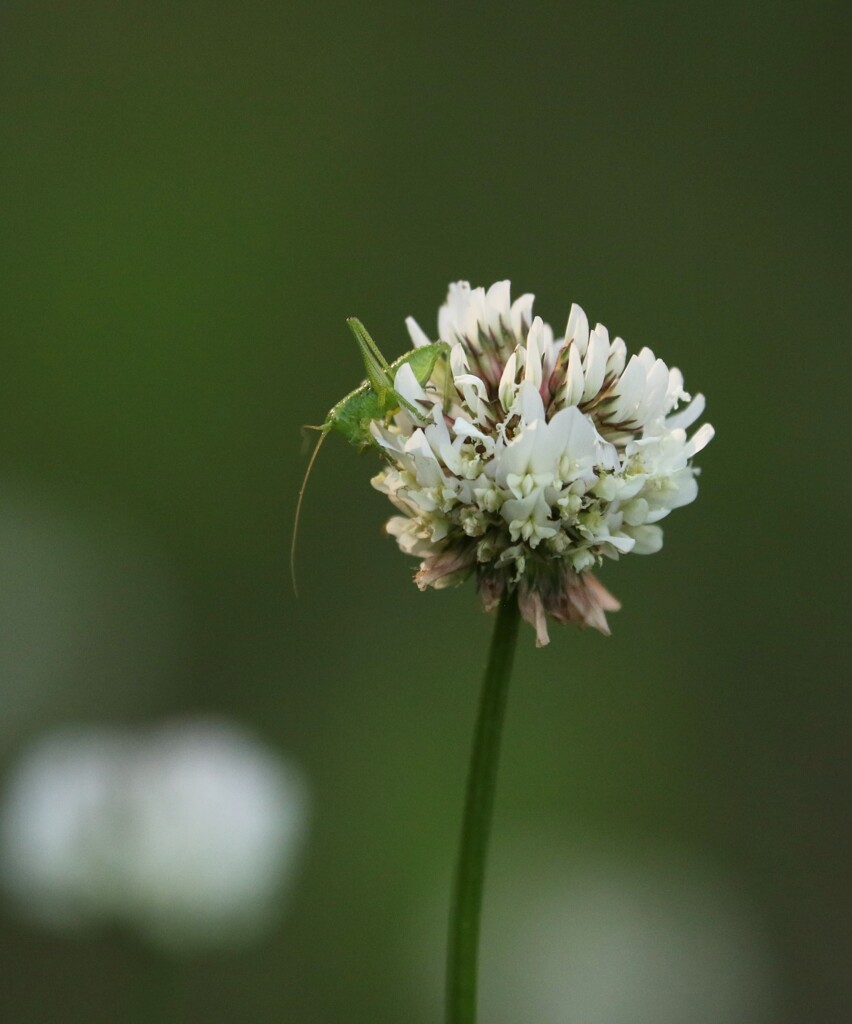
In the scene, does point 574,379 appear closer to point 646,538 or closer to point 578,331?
point 578,331

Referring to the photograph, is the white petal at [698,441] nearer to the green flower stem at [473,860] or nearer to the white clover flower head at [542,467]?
the white clover flower head at [542,467]

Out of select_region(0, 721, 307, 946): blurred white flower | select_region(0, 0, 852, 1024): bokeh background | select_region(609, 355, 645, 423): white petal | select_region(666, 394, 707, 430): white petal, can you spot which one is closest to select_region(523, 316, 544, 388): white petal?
select_region(609, 355, 645, 423): white petal

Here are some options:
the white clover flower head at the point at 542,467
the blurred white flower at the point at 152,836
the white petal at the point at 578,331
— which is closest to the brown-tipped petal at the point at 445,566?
the white clover flower head at the point at 542,467

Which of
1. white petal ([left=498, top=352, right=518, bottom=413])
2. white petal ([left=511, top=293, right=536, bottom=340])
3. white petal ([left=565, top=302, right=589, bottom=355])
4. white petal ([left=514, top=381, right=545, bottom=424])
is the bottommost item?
white petal ([left=514, top=381, right=545, bottom=424])

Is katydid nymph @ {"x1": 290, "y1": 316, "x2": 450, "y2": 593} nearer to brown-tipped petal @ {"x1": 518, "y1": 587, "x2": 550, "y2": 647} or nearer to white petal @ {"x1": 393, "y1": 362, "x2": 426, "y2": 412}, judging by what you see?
white petal @ {"x1": 393, "y1": 362, "x2": 426, "y2": 412}

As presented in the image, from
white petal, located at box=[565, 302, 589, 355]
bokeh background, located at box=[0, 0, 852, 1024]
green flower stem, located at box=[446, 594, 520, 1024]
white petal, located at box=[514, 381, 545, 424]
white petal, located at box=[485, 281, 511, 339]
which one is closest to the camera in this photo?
green flower stem, located at box=[446, 594, 520, 1024]

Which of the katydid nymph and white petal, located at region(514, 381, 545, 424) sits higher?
the katydid nymph
